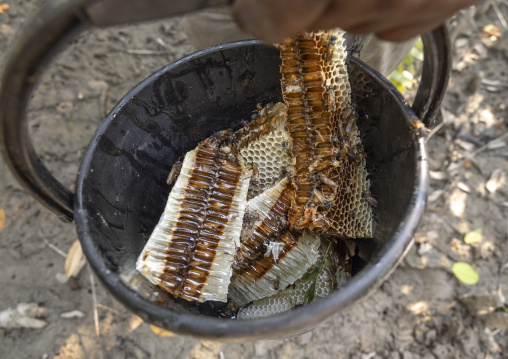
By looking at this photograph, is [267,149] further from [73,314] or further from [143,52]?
[143,52]

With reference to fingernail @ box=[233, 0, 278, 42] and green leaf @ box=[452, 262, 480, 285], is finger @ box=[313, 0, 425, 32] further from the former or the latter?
green leaf @ box=[452, 262, 480, 285]

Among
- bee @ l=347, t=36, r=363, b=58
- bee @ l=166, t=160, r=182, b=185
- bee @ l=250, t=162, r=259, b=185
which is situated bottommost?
bee @ l=250, t=162, r=259, b=185

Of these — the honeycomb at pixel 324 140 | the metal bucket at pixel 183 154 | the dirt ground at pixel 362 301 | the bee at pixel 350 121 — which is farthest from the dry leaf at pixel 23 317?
the bee at pixel 350 121

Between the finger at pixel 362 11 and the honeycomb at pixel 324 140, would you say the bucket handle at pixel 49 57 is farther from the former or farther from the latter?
the honeycomb at pixel 324 140

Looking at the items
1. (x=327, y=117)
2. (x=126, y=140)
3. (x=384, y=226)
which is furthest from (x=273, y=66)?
(x=384, y=226)

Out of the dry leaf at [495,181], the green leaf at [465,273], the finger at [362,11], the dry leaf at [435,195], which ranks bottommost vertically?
the green leaf at [465,273]

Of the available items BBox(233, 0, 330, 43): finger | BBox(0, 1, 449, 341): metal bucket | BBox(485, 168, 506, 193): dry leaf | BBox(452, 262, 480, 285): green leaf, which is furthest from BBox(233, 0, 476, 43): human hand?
BBox(485, 168, 506, 193): dry leaf

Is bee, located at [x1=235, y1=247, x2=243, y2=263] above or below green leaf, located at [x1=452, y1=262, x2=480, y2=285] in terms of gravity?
above

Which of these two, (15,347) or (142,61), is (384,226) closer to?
(15,347)
